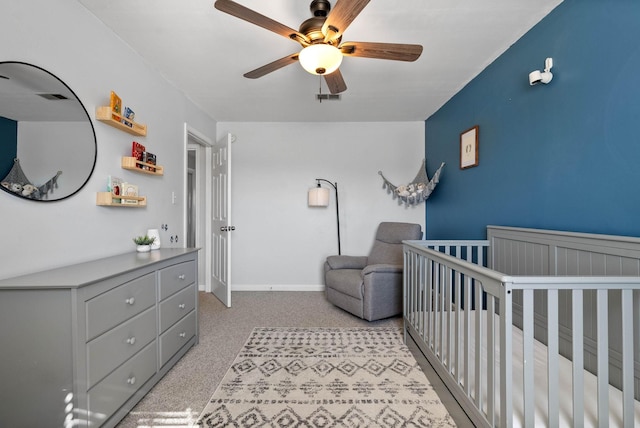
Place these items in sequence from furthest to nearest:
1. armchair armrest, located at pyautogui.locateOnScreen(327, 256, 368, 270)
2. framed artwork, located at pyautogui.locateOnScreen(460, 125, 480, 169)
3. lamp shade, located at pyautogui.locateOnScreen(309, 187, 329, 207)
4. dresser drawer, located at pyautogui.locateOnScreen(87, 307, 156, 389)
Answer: lamp shade, located at pyautogui.locateOnScreen(309, 187, 329, 207), armchair armrest, located at pyautogui.locateOnScreen(327, 256, 368, 270), framed artwork, located at pyautogui.locateOnScreen(460, 125, 480, 169), dresser drawer, located at pyautogui.locateOnScreen(87, 307, 156, 389)

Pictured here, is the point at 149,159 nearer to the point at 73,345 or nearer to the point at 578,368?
the point at 73,345

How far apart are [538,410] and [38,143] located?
246 cm

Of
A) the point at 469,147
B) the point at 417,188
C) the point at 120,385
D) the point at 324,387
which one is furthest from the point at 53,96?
the point at 417,188

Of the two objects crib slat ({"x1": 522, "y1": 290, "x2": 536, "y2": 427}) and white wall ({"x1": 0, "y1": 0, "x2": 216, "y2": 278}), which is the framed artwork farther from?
white wall ({"x1": 0, "y1": 0, "x2": 216, "y2": 278})

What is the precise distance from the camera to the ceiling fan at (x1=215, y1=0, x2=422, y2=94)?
1.27 meters

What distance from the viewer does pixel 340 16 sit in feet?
4.18

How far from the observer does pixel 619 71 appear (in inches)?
50.3

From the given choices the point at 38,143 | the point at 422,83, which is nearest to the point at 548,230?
the point at 422,83

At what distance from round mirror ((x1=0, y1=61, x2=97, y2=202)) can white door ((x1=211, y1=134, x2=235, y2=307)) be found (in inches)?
55.7

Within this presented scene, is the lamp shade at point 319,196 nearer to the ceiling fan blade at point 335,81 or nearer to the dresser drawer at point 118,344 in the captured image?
the ceiling fan blade at point 335,81

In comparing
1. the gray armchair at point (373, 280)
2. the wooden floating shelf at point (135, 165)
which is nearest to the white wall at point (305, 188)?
the gray armchair at point (373, 280)

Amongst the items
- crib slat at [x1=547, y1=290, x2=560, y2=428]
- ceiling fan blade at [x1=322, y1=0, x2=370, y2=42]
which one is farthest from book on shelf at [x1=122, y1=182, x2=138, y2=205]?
crib slat at [x1=547, y1=290, x2=560, y2=428]

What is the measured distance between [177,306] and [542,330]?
228 cm

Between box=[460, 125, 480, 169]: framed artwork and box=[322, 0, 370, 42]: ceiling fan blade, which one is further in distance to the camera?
box=[460, 125, 480, 169]: framed artwork
